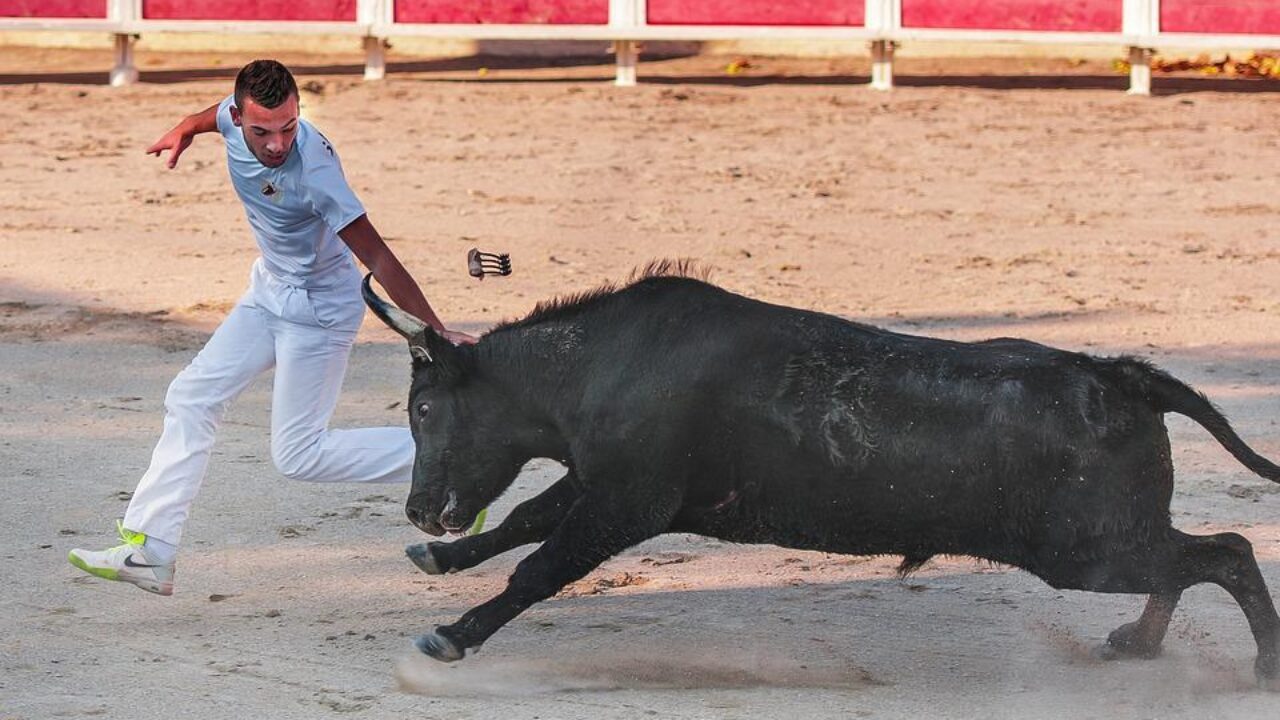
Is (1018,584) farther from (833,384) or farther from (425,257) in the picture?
(425,257)

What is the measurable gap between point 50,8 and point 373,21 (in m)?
2.24

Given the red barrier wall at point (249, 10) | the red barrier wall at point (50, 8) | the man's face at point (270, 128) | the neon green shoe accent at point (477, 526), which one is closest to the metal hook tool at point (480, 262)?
the man's face at point (270, 128)

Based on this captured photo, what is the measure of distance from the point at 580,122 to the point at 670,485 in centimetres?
858

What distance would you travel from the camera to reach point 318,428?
5.41 m

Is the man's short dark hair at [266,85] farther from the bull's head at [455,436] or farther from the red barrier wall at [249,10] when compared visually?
the red barrier wall at [249,10]

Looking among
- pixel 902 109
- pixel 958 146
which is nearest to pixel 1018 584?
pixel 958 146

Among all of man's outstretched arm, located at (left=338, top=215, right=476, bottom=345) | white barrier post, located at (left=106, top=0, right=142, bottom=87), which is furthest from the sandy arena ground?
man's outstretched arm, located at (left=338, top=215, right=476, bottom=345)

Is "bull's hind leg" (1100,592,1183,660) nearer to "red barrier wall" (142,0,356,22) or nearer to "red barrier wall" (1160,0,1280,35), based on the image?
"red barrier wall" (1160,0,1280,35)

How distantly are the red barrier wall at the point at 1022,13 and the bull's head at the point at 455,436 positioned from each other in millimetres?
9745

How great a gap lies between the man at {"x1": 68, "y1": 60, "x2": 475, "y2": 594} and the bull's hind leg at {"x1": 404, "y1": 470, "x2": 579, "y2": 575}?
0.35 m

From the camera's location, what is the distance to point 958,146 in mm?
12508

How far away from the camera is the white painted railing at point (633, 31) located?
14008 mm

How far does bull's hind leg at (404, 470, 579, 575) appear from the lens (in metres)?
5.26

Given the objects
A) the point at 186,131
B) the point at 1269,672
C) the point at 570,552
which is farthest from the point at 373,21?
the point at 1269,672
